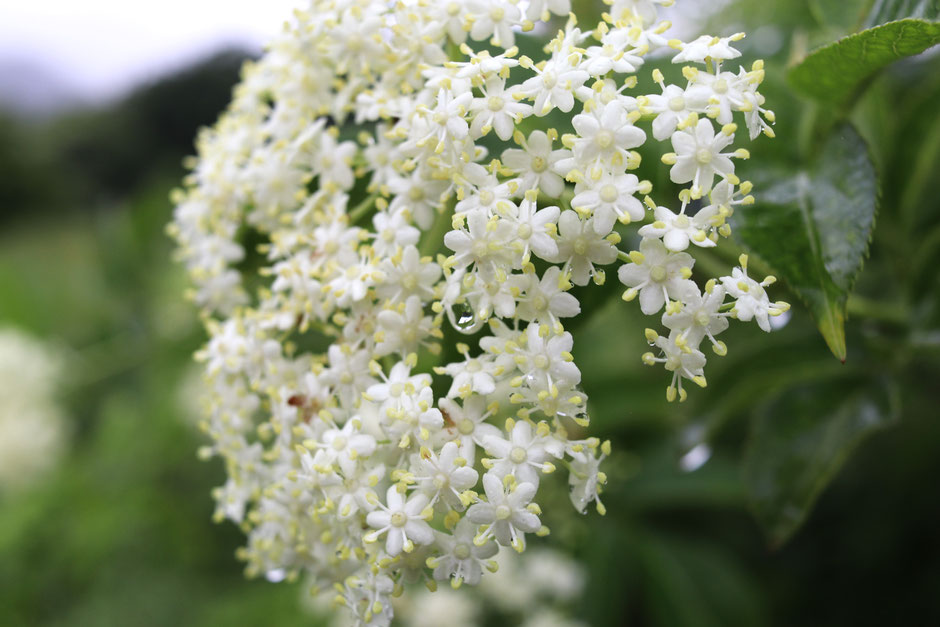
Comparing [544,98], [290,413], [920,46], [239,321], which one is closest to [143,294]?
[239,321]

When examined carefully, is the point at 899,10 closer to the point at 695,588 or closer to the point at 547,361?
the point at 547,361

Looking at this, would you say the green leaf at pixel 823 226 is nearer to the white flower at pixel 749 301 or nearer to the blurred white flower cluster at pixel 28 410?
the white flower at pixel 749 301

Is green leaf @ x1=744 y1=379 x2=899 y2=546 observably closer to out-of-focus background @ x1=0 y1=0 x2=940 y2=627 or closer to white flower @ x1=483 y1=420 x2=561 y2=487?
out-of-focus background @ x1=0 y1=0 x2=940 y2=627

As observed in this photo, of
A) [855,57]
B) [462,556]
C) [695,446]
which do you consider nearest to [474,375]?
[462,556]

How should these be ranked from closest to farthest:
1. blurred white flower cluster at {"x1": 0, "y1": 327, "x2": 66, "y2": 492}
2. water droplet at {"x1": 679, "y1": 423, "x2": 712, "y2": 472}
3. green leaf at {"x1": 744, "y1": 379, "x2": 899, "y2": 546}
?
green leaf at {"x1": 744, "y1": 379, "x2": 899, "y2": 546} → water droplet at {"x1": 679, "y1": 423, "x2": 712, "y2": 472} → blurred white flower cluster at {"x1": 0, "y1": 327, "x2": 66, "y2": 492}

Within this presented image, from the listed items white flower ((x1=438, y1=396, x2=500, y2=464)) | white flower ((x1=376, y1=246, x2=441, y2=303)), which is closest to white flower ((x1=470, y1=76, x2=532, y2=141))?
white flower ((x1=376, y1=246, x2=441, y2=303))
